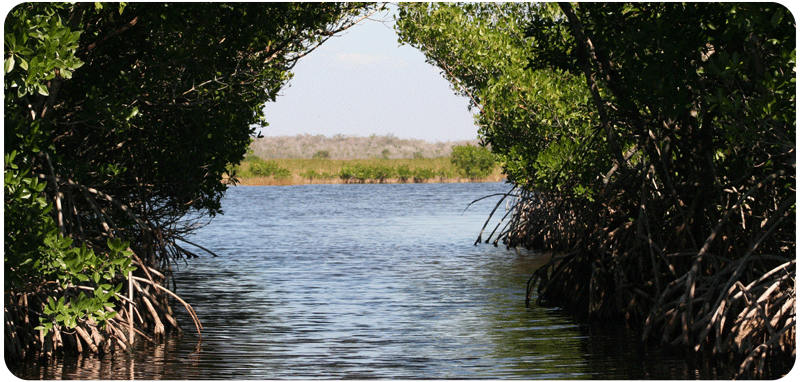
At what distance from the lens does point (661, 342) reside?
27.5ft

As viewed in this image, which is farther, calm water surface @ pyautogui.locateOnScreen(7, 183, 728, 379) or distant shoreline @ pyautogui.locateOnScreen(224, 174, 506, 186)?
distant shoreline @ pyautogui.locateOnScreen(224, 174, 506, 186)

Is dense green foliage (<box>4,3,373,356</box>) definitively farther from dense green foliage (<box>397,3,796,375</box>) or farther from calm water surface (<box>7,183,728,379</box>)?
dense green foliage (<box>397,3,796,375</box>)

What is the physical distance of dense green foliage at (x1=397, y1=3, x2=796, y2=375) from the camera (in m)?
7.22

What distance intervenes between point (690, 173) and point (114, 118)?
5.65 m

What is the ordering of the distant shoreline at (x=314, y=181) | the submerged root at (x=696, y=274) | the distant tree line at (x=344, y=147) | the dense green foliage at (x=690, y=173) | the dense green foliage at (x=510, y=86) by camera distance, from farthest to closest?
the distant tree line at (x=344, y=147)
the distant shoreline at (x=314, y=181)
the dense green foliage at (x=510, y=86)
the submerged root at (x=696, y=274)
the dense green foliage at (x=690, y=173)

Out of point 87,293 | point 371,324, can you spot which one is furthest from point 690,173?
point 87,293

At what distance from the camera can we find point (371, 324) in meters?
10.6

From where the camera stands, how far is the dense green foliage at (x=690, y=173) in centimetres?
722

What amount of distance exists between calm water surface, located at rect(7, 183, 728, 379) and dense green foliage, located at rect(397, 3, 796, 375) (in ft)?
1.58

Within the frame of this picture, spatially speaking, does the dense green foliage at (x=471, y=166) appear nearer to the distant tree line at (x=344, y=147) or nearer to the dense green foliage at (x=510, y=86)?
the dense green foliage at (x=510, y=86)

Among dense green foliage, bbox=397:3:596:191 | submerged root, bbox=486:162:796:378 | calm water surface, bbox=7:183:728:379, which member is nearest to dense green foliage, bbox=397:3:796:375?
submerged root, bbox=486:162:796:378

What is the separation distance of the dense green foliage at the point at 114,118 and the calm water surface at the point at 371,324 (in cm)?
112

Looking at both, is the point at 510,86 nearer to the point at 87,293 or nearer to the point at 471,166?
the point at 87,293

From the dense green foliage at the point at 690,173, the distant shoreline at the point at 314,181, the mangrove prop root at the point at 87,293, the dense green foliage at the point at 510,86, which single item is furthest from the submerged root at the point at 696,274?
the distant shoreline at the point at 314,181
